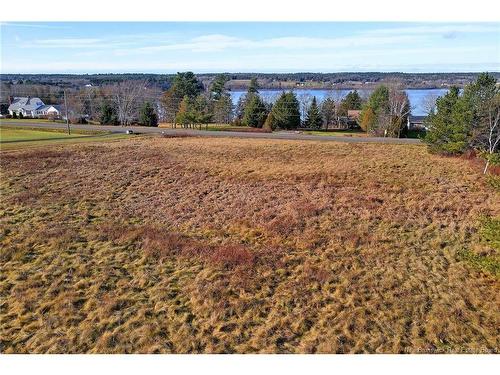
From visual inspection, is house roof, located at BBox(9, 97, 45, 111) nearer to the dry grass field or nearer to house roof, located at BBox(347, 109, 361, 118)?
the dry grass field

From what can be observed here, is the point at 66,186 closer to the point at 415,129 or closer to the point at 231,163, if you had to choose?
the point at 231,163

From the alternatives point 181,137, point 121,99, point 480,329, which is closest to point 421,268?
point 480,329

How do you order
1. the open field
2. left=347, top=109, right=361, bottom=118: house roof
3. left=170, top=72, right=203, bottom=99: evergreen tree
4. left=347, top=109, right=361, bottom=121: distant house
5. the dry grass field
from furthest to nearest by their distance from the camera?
left=170, top=72, right=203, bottom=99: evergreen tree < left=347, top=109, right=361, bottom=118: house roof < left=347, top=109, right=361, bottom=121: distant house < the open field < the dry grass field

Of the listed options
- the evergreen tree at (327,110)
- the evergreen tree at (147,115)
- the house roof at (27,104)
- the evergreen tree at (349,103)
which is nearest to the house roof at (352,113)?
the evergreen tree at (349,103)

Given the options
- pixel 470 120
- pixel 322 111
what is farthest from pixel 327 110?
pixel 470 120

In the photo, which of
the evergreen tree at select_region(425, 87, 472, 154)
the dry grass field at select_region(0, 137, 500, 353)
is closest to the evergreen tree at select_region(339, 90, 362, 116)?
the evergreen tree at select_region(425, 87, 472, 154)

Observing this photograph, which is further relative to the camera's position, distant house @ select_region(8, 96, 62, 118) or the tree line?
distant house @ select_region(8, 96, 62, 118)
